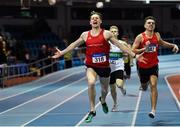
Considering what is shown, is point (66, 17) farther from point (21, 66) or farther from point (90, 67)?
point (90, 67)

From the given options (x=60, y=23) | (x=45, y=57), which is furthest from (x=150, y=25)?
(x=60, y=23)

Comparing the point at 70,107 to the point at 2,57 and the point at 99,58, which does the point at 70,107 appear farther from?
the point at 2,57

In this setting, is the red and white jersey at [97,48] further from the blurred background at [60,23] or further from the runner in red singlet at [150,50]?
the blurred background at [60,23]

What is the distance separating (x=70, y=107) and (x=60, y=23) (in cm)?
2682

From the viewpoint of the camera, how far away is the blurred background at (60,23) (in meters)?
29.4

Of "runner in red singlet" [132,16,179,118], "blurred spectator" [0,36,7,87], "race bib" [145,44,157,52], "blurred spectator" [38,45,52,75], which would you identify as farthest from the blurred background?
"race bib" [145,44,157,52]

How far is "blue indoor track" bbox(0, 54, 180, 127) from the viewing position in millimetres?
10703

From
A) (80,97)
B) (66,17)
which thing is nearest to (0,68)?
(80,97)

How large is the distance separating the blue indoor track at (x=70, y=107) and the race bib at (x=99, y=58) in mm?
1170

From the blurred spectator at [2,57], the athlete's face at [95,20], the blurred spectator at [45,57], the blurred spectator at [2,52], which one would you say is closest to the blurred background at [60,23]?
the blurred spectator at [45,57]

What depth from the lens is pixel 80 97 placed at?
16453 mm

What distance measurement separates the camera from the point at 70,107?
1368cm

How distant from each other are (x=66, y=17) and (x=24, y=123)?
98.3ft

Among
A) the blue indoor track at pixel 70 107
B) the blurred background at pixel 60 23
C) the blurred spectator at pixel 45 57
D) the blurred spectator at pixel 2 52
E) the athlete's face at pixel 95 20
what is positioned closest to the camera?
the athlete's face at pixel 95 20
